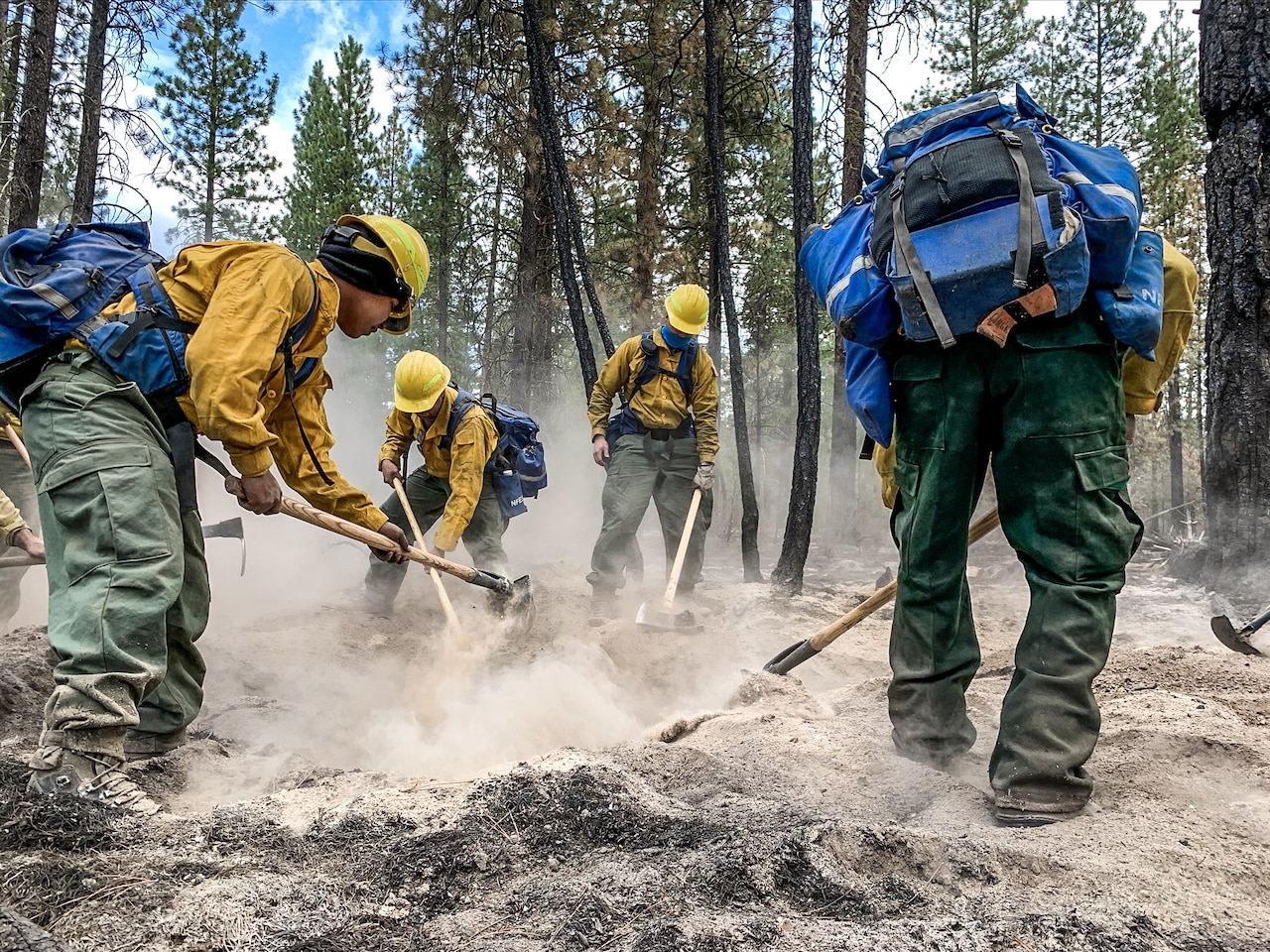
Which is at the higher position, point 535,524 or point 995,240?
point 995,240

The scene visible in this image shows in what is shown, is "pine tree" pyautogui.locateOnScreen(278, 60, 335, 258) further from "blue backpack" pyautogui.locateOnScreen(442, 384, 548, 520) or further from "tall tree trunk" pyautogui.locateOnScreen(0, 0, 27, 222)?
"blue backpack" pyautogui.locateOnScreen(442, 384, 548, 520)

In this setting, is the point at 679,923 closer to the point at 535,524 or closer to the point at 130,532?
the point at 130,532

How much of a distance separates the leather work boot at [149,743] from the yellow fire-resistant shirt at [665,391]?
4217 millimetres

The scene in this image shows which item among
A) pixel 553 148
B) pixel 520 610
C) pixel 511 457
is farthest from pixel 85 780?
pixel 553 148

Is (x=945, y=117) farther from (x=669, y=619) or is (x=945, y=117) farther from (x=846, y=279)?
(x=669, y=619)

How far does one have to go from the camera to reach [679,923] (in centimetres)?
160

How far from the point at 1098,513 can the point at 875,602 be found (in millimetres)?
1077

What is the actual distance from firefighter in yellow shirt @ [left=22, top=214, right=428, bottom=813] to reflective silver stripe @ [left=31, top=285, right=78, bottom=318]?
91mm

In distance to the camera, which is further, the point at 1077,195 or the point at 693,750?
the point at 693,750

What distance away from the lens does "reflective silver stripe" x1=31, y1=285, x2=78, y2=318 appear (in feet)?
8.16

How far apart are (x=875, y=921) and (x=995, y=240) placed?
1.68m

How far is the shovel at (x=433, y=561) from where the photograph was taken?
3484 millimetres

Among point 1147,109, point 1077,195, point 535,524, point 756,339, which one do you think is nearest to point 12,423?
point 1077,195

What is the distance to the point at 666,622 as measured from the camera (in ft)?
17.7
